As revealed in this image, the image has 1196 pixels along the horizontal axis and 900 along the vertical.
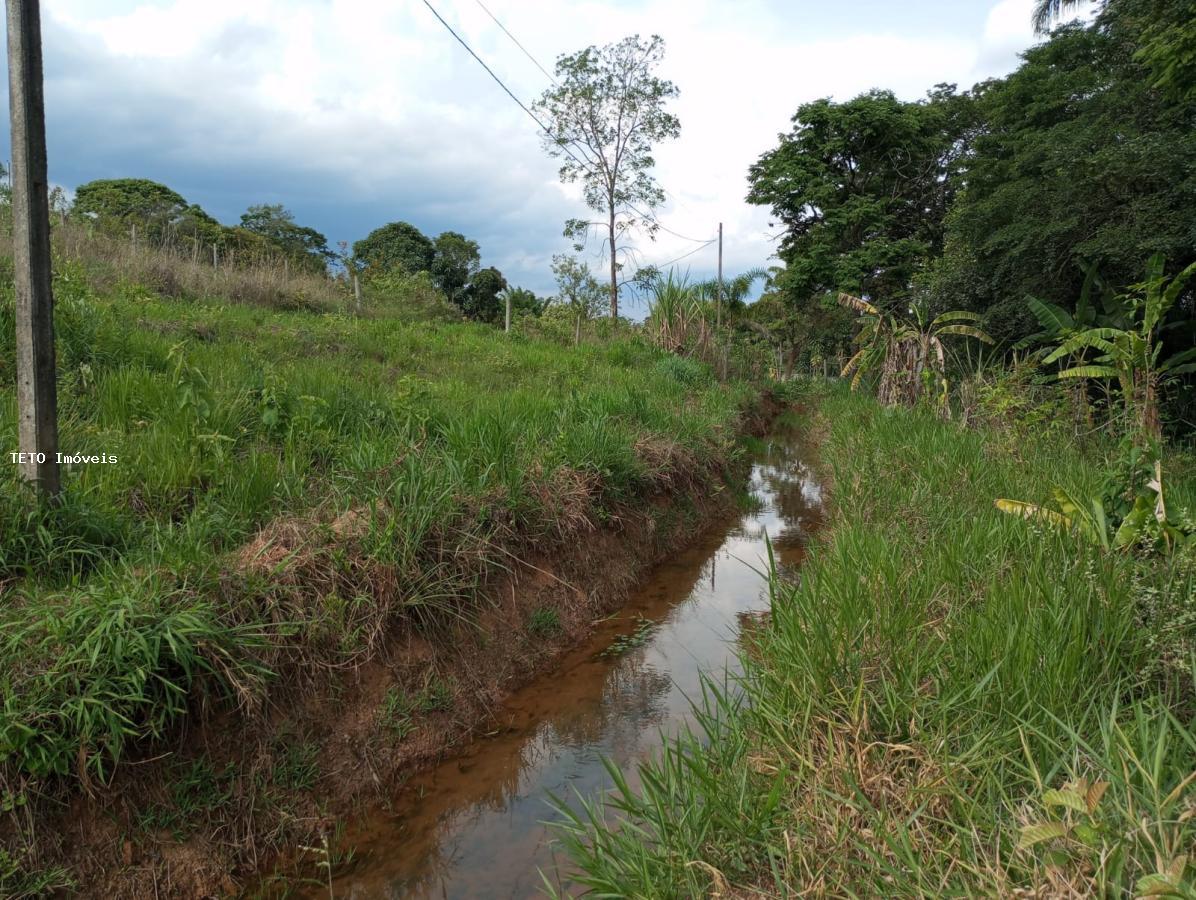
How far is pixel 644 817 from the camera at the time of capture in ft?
7.53

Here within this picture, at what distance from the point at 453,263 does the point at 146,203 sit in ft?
42.2

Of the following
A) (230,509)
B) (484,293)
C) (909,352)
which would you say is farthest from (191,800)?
(484,293)

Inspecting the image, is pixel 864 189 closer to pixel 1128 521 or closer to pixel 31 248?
pixel 1128 521

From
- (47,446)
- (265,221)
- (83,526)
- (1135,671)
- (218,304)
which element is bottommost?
(1135,671)

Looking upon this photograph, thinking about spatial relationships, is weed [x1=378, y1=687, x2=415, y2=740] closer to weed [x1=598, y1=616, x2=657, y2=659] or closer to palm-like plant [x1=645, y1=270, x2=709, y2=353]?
weed [x1=598, y1=616, x2=657, y2=659]

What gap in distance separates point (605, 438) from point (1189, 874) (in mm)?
5024

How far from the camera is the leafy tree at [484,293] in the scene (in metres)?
31.9

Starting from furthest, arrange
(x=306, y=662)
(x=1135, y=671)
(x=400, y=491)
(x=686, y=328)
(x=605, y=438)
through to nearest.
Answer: (x=686, y=328)
(x=605, y=438)
(x=400, y=491)
(x=306, y=662)
(x=1135, y=671)

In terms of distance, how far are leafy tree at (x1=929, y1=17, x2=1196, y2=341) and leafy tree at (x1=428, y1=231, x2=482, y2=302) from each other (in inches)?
875

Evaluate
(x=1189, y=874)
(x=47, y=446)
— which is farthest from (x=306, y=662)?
(x=1189, y=874)

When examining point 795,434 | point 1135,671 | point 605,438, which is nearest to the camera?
point 1135,671

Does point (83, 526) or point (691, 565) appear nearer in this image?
point (83, 526)

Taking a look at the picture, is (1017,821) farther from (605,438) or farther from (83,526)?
(605,438)

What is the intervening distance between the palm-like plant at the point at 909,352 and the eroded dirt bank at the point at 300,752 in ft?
27.0
